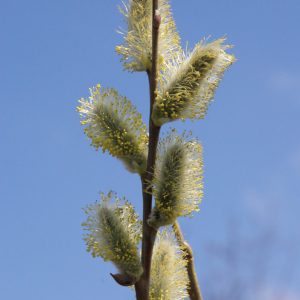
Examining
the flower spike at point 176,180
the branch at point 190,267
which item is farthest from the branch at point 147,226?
the branch at point 190,267

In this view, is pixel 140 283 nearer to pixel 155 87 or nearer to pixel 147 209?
pixel 147 209

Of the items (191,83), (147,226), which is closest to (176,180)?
(147,226)

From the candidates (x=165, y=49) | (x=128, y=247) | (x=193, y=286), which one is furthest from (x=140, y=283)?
(x=165, y=49)

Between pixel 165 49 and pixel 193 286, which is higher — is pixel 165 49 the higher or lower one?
the higher one

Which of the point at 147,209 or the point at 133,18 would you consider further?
the point at 133,18

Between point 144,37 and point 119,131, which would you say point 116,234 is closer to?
point 119,131

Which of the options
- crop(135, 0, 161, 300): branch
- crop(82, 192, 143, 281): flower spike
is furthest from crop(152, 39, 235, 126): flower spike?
crop(82, 192, 143, 281): flower spike
